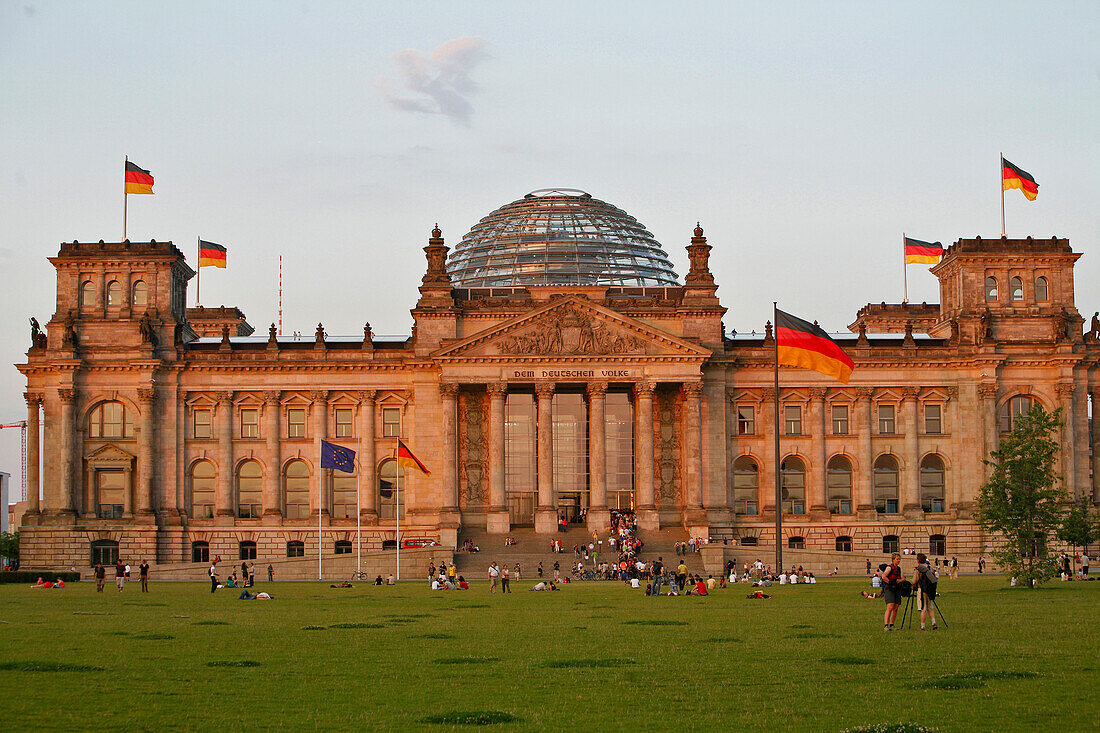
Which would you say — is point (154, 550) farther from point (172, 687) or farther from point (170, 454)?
point (172, 687)

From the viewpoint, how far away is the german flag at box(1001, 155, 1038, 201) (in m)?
100

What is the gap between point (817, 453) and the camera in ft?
337

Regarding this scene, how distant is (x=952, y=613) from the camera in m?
43.2

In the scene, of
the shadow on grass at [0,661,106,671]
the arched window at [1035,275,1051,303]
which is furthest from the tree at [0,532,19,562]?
the shadow on grass at [0,661,106,671]

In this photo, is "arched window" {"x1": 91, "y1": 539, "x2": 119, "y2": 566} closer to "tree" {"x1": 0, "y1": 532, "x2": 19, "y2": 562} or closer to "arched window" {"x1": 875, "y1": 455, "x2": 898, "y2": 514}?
"arched window" {"x1": 875, "y1": 455, "x2": 898, "y2": 514}

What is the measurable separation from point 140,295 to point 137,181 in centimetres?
821

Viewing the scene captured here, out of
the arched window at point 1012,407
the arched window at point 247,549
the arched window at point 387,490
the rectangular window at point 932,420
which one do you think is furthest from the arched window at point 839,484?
the arched window at point 247,549

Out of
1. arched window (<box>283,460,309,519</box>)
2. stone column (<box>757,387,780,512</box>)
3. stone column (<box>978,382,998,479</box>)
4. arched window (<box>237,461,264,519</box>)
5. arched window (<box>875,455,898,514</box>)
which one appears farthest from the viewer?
arched window (<box>875,455,898,514</box>)

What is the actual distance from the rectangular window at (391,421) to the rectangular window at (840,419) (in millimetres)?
31174

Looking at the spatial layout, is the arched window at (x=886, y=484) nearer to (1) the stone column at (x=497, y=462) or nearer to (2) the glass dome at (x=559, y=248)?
(2) the glass dome at (x=559, y=248)

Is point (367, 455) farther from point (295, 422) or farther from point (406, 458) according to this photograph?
point (406, 458)

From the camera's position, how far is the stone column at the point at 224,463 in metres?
101

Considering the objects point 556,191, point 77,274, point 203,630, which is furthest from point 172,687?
point 556,191

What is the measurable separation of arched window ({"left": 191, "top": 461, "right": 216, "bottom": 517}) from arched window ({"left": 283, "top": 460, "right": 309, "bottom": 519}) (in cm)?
519
